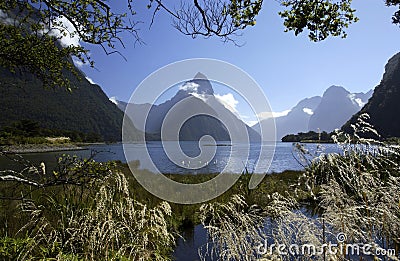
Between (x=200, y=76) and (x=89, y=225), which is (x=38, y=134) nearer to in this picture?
(x=200, y=76)

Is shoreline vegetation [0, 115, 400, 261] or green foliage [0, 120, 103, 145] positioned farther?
green foliage [0, 120, 103, 145]

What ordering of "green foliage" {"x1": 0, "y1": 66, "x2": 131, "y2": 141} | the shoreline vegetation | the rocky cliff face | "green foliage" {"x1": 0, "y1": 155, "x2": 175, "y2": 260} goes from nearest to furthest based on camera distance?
1. the shoreline vegetation
2. "green foliage" {"x1": 0, "y1": 155, "x2": 175, "y2": 260}
3. the rocky cliff face
4. "green foliage" {"x1": 0, "y1": 66, "x2": 131, "y2": 141}

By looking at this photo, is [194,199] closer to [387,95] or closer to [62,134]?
[62,134]

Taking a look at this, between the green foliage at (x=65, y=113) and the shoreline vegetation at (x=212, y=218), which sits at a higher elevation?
the green foliage at (x=65, y=113)

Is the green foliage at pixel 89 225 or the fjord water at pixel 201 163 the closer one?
the green foliage at pixel 89 225

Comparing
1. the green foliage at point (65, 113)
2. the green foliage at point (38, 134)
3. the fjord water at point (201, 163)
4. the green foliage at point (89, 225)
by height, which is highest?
the green foliage at point (65, 113)

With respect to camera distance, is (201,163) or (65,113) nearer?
(201,163)

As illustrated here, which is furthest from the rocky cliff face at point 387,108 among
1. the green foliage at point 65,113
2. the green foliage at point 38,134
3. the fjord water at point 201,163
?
the green foliage at point 65,113

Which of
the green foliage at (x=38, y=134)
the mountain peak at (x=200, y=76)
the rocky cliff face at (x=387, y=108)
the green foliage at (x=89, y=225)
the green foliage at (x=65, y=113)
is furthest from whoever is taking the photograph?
the green foliage at (x=65, y=113)

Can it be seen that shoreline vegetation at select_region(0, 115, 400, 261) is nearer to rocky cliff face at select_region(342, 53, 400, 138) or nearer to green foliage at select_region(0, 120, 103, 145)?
green foliage at select_region(0, 120, 103, 145)

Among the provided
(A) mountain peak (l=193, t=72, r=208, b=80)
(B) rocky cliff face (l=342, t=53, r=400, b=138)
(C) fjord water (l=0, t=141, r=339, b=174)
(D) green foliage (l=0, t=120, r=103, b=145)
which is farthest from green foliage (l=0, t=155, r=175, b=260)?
(B) rocky cliff face (l=342, t=53, r=400, b=138)

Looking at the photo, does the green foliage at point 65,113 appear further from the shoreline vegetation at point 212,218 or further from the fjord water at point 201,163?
the shoreline vegetation at point 212,218

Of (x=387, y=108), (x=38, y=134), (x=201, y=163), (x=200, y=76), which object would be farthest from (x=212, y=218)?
(x=387, y=108)

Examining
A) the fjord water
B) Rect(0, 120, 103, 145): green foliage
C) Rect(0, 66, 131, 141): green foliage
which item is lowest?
the fjord water
